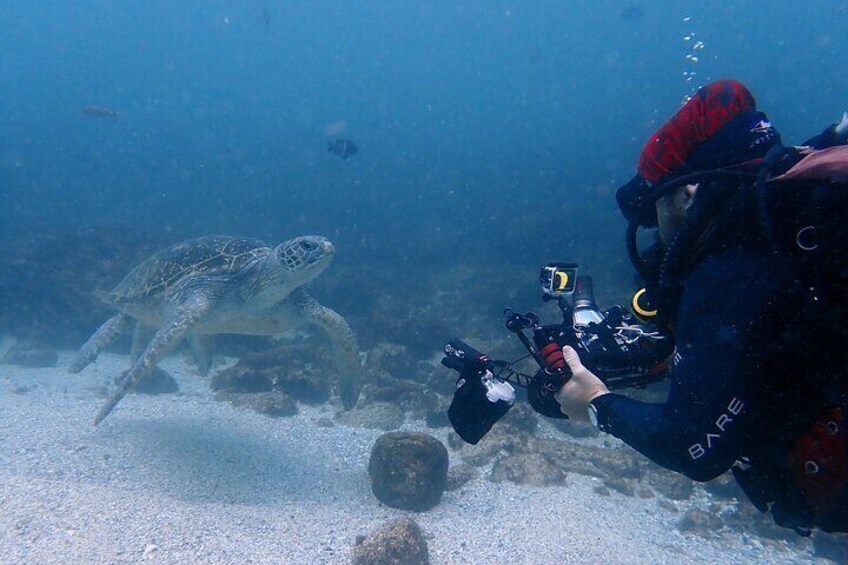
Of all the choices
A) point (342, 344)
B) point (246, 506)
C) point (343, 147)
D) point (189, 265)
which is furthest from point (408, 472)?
point (343, 147)

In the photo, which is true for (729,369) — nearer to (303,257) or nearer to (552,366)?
(552,366)

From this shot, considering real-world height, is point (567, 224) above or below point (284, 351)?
above

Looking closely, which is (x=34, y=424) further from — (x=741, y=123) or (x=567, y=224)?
(x=567, y=224)

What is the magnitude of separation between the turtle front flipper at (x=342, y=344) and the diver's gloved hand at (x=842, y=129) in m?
7.50

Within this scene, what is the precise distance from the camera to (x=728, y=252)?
6.23 ft

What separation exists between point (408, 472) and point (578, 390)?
4021 mm

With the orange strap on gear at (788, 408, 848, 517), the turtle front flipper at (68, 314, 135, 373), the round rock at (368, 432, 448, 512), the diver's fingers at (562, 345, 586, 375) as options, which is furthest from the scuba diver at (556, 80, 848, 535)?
the turtle front flipper at (68, 314, 135, 373)

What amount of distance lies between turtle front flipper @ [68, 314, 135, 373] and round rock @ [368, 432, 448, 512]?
7.19m

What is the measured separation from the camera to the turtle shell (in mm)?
8461

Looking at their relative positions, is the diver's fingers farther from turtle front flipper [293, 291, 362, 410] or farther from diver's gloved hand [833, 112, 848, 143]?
turtle front flipper [293, 291, 362, 410]

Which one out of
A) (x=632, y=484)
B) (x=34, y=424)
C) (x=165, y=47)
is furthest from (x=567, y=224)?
(x=165, y=47)

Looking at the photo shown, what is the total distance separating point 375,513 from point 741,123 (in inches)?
220

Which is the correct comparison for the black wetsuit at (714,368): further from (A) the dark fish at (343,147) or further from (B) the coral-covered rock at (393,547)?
(A) the dark fish at (343,147)

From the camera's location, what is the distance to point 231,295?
26.6 feet
